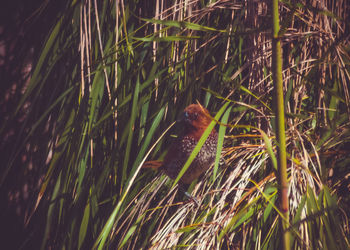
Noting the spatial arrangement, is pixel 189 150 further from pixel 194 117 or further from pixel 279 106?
pixel 279 106

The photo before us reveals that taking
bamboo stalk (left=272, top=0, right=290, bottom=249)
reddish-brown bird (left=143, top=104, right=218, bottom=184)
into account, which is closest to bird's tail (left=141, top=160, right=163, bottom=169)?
reddish-brown bird (left=143, top=104, right=218, bottom=184)

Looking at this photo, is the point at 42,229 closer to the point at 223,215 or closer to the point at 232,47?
the point at 223,215

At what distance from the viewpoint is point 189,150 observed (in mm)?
908

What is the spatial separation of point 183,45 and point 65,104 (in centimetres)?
29

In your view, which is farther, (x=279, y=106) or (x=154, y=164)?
(x=154, y=164)

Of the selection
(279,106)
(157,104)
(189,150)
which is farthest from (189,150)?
(279,106)

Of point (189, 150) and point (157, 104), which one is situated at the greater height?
point (157, 104)

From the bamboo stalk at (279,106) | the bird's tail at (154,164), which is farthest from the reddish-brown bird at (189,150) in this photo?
the bamboo stalk at (279,106)

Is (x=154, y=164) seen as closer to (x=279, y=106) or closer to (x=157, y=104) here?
(x=157, y=104)

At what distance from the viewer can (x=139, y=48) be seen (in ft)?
2.84

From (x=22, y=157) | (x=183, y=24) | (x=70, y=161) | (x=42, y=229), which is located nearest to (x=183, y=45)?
(x=183, y=24)

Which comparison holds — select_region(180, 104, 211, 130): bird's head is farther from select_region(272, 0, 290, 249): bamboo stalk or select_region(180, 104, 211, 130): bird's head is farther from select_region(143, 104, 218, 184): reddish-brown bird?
select_region(272, 0, 290, 249): bamboo stalk

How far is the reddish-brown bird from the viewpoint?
2.77 ft

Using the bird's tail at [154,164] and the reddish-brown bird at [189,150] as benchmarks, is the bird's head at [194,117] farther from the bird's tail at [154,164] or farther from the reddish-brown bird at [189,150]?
the bird's tail at [154,164]
